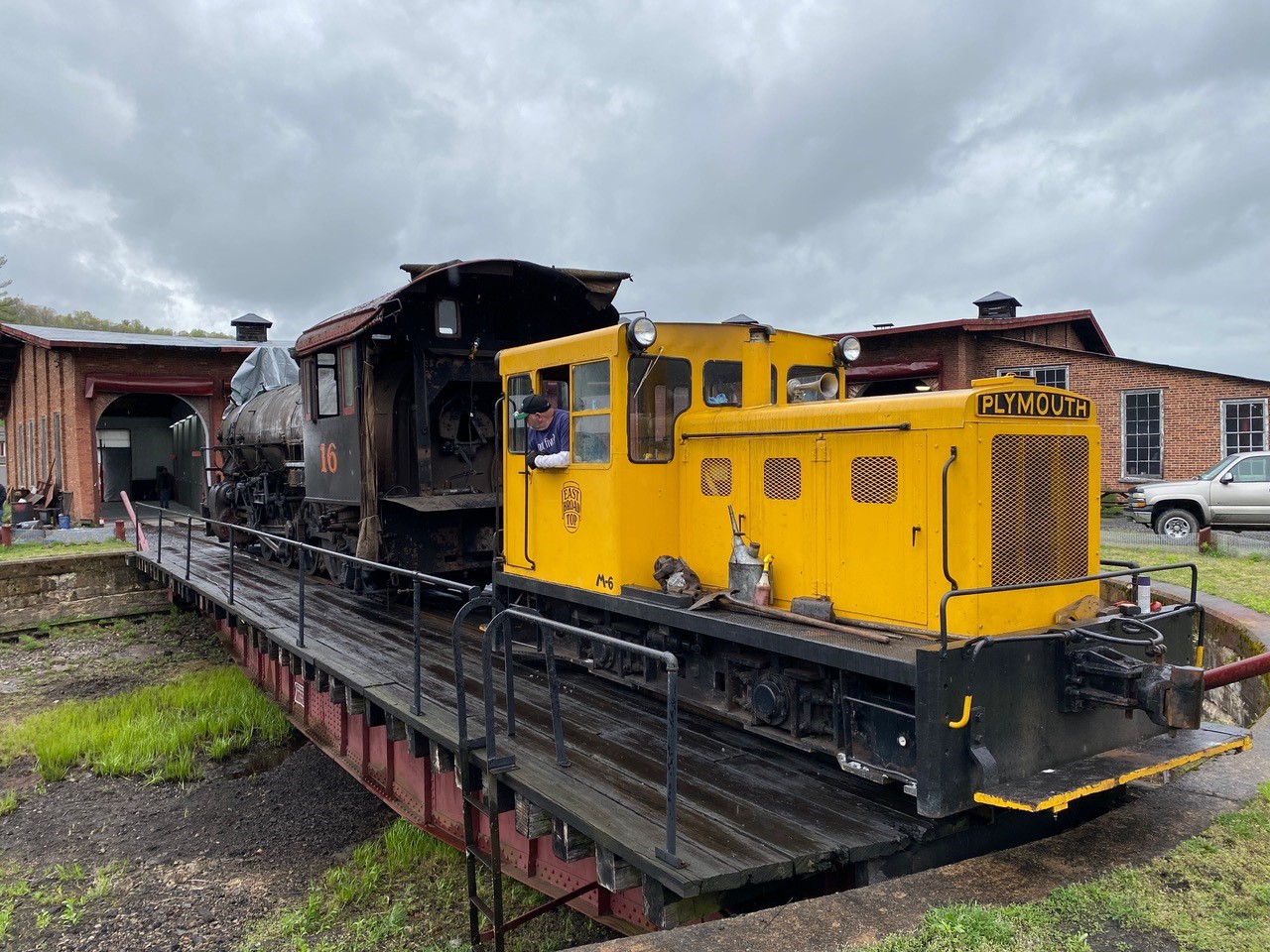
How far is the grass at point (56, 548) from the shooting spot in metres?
16.1

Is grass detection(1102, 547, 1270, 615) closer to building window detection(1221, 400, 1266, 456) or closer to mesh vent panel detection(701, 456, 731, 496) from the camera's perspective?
mesh vent panel detection(701, 456, 731, 496)

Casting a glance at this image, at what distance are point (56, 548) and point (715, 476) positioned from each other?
16117 millimetres

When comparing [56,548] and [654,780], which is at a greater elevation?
[56,548]

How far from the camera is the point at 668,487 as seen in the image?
20.1 ft

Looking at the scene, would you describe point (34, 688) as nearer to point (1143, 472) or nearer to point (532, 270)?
point (532, 270)

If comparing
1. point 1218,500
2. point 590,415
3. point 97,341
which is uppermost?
point 97,341

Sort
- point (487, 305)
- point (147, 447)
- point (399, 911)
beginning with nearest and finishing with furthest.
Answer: point (399, 911) → point (487, 305) → point (147, 447)

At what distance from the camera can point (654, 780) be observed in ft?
16.0

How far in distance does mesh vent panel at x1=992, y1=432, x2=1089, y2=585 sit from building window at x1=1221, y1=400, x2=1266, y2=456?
16311 mm

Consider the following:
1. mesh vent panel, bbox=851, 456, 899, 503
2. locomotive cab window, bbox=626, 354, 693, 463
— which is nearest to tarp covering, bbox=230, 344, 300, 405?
locomotive cab window, bbox=626, 354, 693, 463

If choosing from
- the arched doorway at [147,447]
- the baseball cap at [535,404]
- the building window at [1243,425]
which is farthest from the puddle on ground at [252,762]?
the building window at [1243,425]

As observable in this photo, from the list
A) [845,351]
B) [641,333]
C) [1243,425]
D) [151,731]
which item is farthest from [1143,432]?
[151,731]

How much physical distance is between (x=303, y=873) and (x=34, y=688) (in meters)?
8.16

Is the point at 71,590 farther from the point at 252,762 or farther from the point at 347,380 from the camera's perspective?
the point at 347,380
